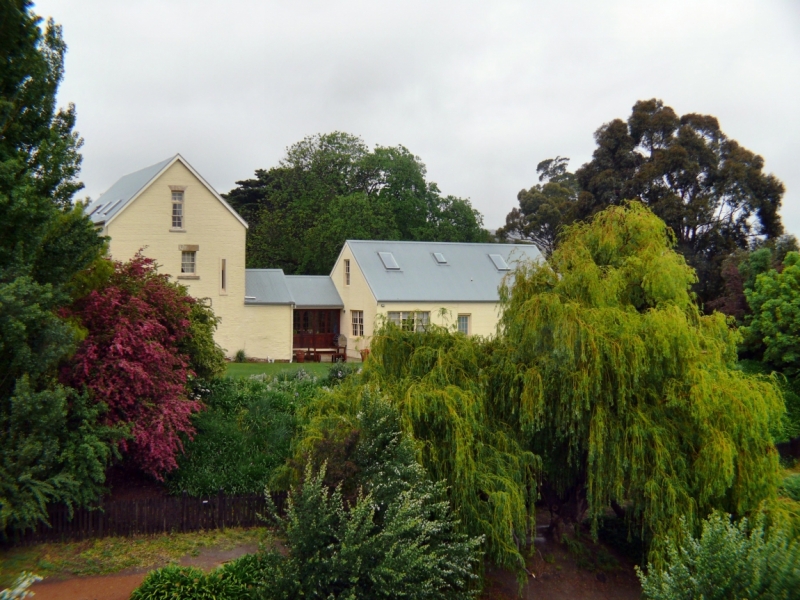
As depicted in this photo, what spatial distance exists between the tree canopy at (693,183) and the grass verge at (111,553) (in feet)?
95.9

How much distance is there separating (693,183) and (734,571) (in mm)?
32702

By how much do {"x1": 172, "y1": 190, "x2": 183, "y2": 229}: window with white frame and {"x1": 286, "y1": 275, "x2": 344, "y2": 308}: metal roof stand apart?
6447mm

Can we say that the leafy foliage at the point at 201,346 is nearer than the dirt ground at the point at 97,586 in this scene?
No

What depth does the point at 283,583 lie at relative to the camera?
30.1 feet

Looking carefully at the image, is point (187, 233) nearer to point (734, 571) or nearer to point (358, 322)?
point (358, 322)

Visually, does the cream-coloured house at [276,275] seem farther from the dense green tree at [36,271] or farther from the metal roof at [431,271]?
the dense green tree at [36,271]

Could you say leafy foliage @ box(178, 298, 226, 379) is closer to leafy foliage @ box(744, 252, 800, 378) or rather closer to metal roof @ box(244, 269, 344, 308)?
metal roof @ box(244, 269, 344, 308)

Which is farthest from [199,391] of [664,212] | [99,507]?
[664,212]

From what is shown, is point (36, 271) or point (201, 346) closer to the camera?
point (36, 271)

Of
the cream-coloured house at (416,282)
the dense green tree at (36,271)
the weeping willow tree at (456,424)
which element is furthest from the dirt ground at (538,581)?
the cream-coloured house at (416,282)

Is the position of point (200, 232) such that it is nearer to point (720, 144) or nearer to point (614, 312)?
point (614, 312)

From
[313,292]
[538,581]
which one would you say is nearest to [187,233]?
[313,292]

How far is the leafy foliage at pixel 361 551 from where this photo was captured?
9.04 meters

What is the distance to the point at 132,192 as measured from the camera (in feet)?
99.9
